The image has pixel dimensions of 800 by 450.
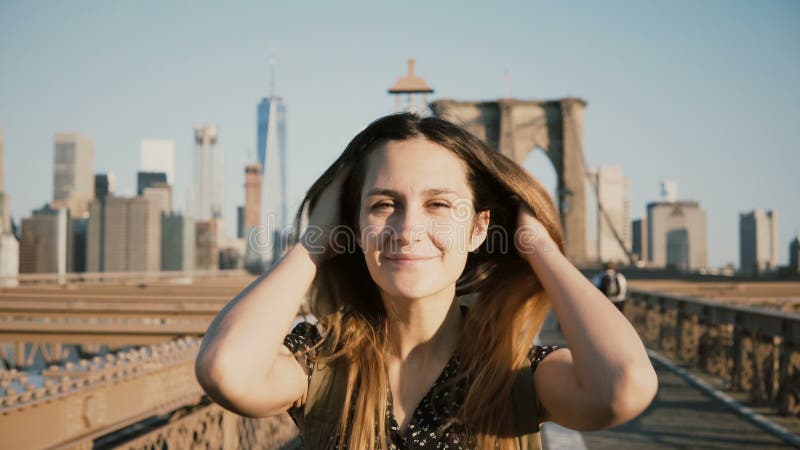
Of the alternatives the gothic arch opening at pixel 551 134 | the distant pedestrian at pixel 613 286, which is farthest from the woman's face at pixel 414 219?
the gothic arch opening at pixel 551 134

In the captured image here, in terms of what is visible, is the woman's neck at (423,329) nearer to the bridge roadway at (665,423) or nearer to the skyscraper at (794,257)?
the bridge roadway at (665,423)

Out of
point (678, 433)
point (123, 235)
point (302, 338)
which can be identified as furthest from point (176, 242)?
point (302, 338)

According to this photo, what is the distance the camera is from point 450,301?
2.07 meters

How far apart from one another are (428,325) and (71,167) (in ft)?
415

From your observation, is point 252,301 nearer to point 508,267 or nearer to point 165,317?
point 508,267

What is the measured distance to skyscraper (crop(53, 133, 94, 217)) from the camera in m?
114

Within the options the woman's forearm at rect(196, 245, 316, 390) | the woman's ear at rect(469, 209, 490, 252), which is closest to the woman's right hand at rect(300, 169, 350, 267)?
the woman's forearm at rect(196, 245, 316, 390)

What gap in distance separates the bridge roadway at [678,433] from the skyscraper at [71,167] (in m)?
116

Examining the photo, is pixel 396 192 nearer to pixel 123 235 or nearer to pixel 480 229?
pixel 480 229

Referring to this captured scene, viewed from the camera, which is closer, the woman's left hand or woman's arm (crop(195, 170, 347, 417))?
woman's arm (crop(195, 170, 347, 417))

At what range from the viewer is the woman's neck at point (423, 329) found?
2.01 m

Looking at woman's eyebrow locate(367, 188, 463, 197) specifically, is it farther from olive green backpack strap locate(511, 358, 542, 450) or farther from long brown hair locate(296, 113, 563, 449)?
olive green backpack strap locate(511, 358, 542, 450)

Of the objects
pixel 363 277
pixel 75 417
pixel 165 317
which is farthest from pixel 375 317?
pixel 165 317

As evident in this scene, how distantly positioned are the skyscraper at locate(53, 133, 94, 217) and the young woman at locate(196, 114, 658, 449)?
11858 centimetres
